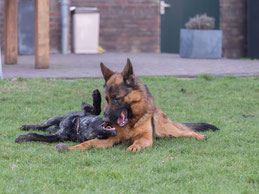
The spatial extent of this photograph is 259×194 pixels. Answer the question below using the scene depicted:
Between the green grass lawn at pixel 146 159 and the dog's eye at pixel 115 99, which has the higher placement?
the dog's eye at pixel 115 99

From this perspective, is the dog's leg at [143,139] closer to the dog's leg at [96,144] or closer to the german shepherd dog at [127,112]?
the german shepherd dog at [127,112]

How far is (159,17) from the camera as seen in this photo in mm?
16172

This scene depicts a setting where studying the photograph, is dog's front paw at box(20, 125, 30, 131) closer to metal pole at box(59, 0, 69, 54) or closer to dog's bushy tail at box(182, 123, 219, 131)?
dog's bushy tail at box(182, 123, 219, 131)

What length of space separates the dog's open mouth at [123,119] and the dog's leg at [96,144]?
0.18 m

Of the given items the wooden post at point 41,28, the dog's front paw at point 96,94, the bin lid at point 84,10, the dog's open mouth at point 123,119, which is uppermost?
the bin lid at point 84,10

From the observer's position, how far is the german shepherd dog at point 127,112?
4965 mm

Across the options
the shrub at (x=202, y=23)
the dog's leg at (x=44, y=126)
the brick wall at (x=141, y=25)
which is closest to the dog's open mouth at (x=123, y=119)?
the dog's leg at (x=44, y=126)

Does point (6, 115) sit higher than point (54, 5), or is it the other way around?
point (54, 5)

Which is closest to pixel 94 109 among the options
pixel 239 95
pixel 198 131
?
pixel 198 131

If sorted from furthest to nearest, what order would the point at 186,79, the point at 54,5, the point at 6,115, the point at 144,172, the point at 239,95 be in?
the point at 54,5 < the point at 186,79 < the point at 239,95 < the point at 6,115 < the point at 144,172

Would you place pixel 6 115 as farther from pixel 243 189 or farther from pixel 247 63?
pixel 247 63

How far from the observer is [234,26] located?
1596 cm

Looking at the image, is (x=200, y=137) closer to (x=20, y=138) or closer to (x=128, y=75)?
(x=128, y=75)

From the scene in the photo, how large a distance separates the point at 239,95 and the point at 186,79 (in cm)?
143
